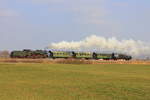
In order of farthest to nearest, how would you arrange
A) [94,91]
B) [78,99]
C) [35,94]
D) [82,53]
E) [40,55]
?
1. [82,53]
2. [40,55]
3. [94,91]
4. [35,94]
5. [78,99]

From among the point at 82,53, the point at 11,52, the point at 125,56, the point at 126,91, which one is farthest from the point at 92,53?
the point at 126,91

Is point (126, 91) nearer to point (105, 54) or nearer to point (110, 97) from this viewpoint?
point (110, 97)

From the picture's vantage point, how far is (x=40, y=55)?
82750mm

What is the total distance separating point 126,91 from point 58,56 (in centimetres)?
6055

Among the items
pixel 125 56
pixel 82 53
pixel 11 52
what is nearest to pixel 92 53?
pixel 82 53

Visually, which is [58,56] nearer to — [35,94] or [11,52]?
[11,52]

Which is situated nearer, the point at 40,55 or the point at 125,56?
the point at 40,55

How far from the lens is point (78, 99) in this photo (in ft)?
63.1

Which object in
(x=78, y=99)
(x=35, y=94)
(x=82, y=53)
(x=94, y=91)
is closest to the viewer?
(x=78, y=99)

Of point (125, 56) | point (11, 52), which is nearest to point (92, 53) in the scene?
point (125, 56)

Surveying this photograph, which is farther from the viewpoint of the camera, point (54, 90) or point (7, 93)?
point (54, 90)

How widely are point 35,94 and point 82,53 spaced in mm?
68738

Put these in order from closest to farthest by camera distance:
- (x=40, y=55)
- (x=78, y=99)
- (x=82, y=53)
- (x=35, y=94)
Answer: (x=78, y=99) < (x=35, y=94) < (x=40, y=55) < (x=82, y=53)

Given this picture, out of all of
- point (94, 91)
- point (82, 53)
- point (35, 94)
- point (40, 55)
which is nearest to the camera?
point (35, 94)
